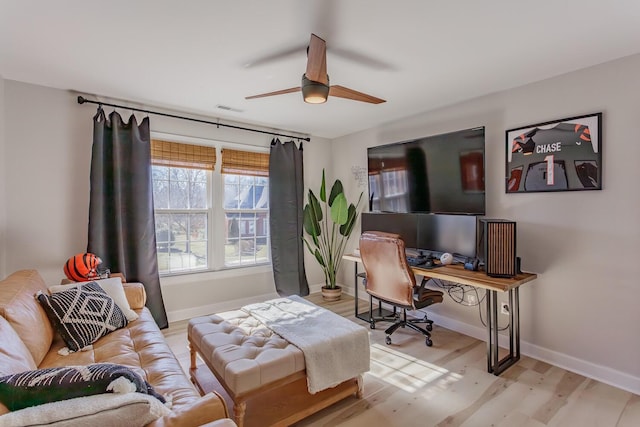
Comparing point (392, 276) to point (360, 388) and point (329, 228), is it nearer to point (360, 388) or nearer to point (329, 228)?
point (360, 388)

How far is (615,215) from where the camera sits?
2.15 m

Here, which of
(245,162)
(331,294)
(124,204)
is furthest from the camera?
(331,294)

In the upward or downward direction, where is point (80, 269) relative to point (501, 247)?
downward

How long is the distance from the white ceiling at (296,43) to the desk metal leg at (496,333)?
5.66ft

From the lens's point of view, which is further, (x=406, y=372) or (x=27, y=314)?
(x=406, y=372)

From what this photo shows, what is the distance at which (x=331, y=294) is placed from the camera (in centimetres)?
409

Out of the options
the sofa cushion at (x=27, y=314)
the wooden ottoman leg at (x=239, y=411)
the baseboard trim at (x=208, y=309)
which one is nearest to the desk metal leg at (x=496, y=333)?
the wooden ottoman leg at (x=239, y=411)

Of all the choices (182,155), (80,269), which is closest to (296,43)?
(182,155)

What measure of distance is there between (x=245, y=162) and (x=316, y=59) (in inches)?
89.3

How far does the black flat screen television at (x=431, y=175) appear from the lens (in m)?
2.78

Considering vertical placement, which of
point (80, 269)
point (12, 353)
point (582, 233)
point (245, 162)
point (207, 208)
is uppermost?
point (245, 162)

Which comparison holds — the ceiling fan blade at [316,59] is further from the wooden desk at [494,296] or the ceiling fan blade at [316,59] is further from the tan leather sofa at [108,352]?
the wooden desk at [494,296]

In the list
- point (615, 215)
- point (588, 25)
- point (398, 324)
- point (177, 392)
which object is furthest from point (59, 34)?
point (615, 215)

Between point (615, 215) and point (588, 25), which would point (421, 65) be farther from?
point (615, 215)
